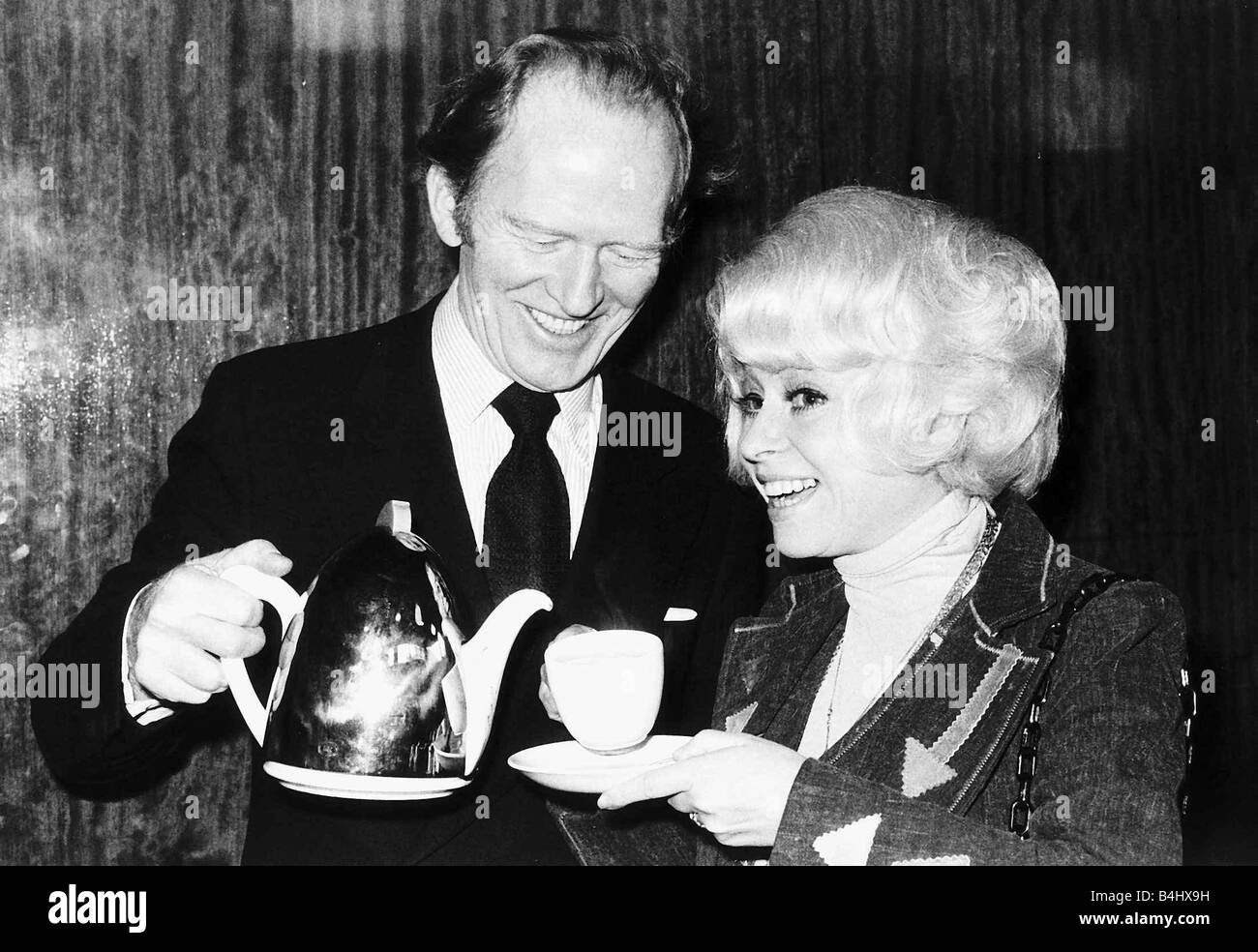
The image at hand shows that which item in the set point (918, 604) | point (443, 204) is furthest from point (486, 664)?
point (443, 204)

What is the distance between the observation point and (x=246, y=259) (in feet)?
4.35

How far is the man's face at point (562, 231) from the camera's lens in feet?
3.83

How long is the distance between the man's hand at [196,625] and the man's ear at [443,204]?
0.47 meters

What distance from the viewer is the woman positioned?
0.88 metres

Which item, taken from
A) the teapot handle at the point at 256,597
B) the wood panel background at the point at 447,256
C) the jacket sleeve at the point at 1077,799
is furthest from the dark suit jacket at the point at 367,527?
the jacket sleeve at the point at 1077,799

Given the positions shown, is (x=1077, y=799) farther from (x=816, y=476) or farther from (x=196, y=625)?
(x=196, y=625)

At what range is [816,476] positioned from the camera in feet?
3.53

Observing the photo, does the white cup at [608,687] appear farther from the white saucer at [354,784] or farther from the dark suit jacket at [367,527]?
the dark suit jacket at [367,527]

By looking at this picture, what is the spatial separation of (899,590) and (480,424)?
457 mm

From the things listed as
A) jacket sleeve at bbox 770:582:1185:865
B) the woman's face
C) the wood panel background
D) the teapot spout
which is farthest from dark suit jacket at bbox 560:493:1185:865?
the wood panel background
